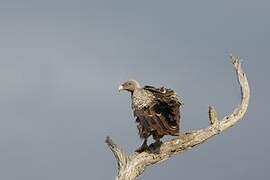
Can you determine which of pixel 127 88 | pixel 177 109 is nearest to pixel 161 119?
pixel 177 109

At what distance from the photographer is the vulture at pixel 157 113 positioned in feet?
104

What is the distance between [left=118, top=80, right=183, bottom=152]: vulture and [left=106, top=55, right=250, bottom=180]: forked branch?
26cm

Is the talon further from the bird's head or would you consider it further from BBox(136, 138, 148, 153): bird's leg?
the bird's head

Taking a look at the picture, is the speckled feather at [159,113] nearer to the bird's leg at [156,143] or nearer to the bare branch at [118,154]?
the bird's leg at [156,143]

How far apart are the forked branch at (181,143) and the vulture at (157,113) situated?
0.26 m

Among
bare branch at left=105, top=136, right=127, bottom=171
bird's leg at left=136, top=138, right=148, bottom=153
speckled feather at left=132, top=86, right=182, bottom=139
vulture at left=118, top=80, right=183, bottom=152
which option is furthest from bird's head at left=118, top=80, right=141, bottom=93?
bare branch at left=105, top=136, right=127, bottom=171

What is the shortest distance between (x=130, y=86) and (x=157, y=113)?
2303 millimetres

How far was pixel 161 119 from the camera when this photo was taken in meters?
31.6

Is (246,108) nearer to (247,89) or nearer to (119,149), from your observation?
(247,89)

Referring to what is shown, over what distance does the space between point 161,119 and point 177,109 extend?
470 millimetres

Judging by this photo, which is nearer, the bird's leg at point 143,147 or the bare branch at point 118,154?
the bare branch at point 118,154

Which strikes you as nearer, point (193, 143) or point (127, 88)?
point (193, 143)

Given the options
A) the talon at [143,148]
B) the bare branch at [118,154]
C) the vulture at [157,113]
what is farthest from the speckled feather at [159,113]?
the bare branch at [118,154]

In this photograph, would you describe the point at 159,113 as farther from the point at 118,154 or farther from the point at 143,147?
the point at 118,154
